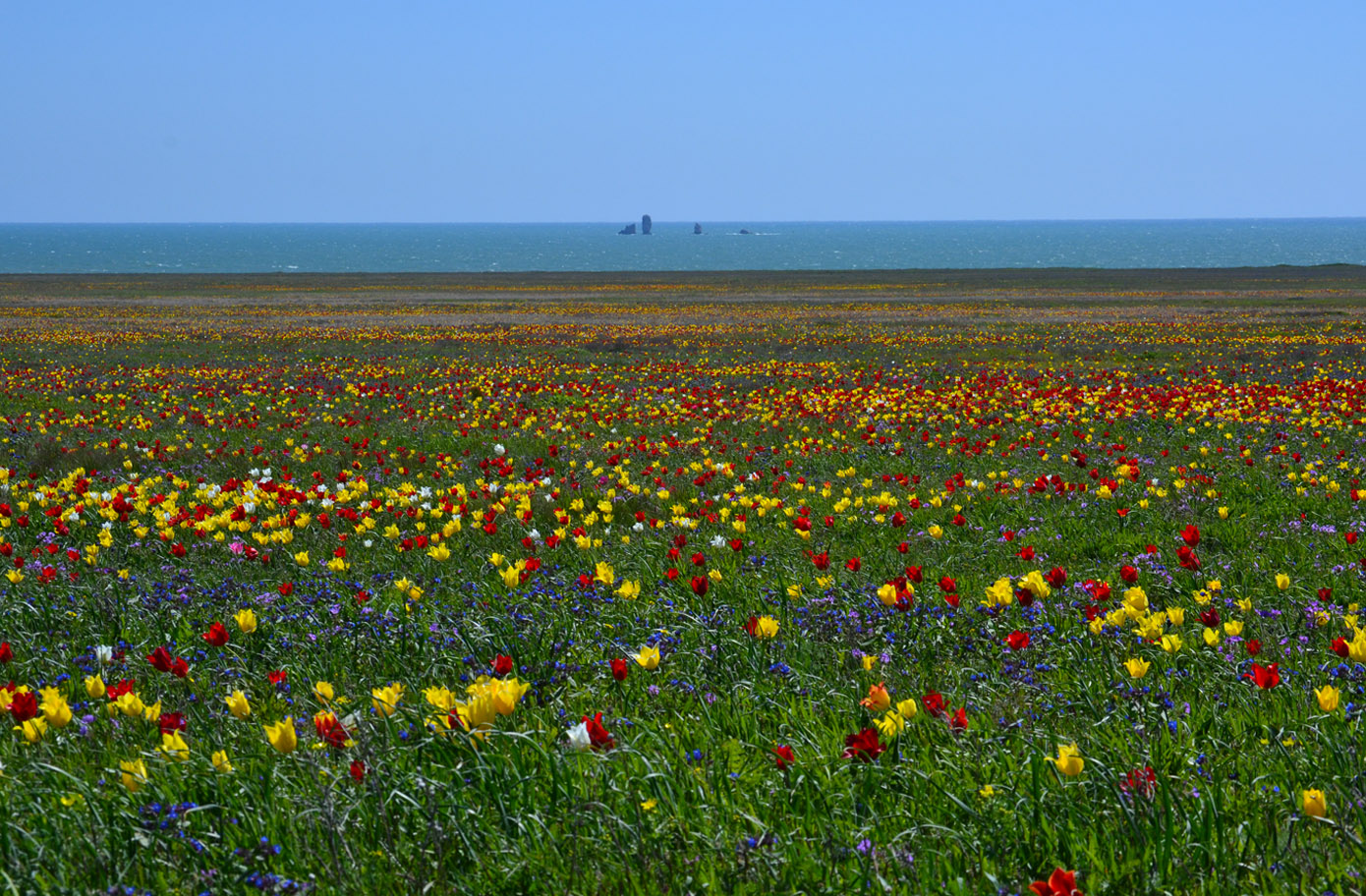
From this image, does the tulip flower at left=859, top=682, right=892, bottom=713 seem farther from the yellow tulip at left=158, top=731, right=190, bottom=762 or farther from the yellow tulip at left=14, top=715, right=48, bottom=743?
the yellow tulip at left=14, top=715, right=48, bottom=743

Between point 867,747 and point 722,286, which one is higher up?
point 722,286

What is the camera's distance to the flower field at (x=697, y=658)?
2.56m

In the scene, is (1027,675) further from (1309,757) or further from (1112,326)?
(1112,326)

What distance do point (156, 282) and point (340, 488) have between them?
68803 millimetres

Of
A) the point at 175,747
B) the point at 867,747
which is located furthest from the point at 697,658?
the point at 175,747

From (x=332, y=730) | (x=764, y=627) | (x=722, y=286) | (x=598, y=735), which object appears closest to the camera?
(x=598, y=735)

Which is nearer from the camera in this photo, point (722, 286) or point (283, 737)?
point (283, 737)

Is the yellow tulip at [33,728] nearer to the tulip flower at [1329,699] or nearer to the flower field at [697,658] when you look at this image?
the flower field at [697,658]

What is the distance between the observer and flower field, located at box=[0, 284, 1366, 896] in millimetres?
2564

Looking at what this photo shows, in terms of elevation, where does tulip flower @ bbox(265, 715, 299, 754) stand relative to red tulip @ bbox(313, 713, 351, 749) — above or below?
above

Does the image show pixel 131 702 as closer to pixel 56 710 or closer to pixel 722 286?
pixel 56 710

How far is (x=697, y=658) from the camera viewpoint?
4285mm

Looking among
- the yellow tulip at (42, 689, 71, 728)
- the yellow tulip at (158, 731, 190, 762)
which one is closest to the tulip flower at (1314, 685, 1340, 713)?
the yellow tulip at (158, 731, 190, 762)

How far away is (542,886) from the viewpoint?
2471mm
